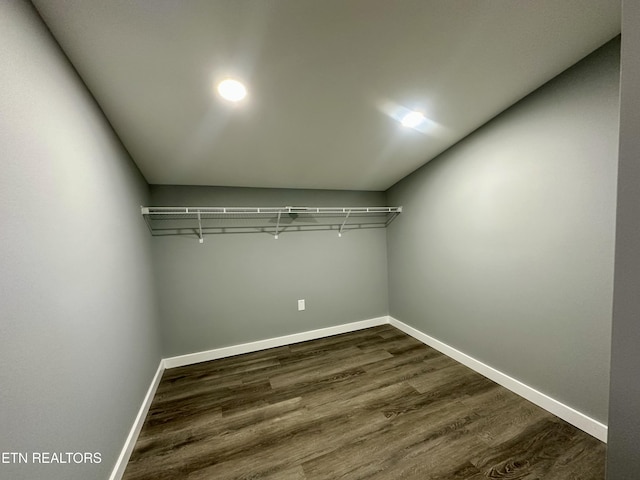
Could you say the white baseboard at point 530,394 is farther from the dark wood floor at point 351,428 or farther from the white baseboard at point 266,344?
the white baseboard at point 266,344

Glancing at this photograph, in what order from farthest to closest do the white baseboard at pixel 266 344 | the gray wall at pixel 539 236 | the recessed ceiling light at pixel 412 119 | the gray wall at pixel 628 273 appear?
1. the white baseboard at pixel 266 344
2. the recessed ceiling light at pixel 412 119
3. the gray wall at pixel 539 236
4. the gray wall at pixel 628 273

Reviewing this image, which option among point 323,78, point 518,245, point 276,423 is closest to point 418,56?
point 323,78

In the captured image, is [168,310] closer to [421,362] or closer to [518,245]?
[421,362]

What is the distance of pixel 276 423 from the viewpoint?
144cm

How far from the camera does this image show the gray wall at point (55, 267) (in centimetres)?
61

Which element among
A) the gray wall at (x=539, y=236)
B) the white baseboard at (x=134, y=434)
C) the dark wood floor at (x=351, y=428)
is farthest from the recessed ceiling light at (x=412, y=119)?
the white baseboard at (x=134, y=434)

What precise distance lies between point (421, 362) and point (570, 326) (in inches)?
43.1

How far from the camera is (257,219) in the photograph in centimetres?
234

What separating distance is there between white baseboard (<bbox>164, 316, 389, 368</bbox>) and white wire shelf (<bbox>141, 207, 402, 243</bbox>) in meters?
1.11

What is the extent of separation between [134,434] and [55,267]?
3.88 feet

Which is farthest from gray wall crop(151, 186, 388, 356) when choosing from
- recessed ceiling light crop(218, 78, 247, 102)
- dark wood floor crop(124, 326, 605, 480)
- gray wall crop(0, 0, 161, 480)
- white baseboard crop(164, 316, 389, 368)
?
recessed ceiling light crop(218, 78, 247, 102)

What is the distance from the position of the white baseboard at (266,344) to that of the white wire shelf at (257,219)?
1.11 m

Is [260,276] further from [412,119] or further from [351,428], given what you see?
[412,119]

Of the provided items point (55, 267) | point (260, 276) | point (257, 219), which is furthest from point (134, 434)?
point (257, 219)
